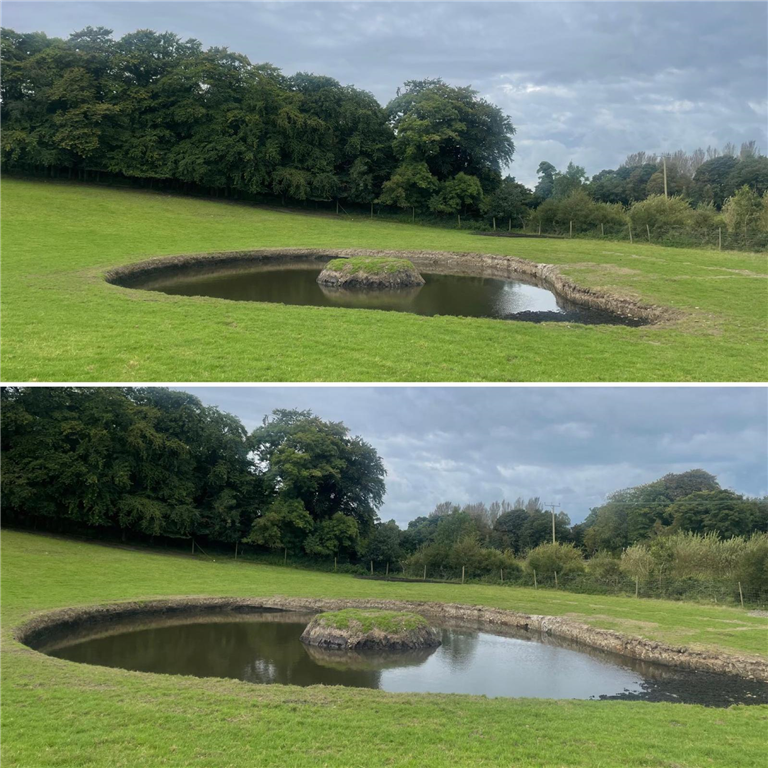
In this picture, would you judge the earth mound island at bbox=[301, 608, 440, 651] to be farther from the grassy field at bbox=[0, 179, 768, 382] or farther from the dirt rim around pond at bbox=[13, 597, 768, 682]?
the grassy field at bbox=[0, 179, 768, 382]

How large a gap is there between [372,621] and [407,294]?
13.9m

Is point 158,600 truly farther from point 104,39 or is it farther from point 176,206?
point 104,39

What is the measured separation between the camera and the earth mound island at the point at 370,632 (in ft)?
65.8

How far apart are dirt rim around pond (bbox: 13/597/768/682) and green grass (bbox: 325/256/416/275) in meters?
13.4

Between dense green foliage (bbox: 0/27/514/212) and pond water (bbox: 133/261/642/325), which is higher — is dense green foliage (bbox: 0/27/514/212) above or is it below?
above

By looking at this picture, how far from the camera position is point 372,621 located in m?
20.5

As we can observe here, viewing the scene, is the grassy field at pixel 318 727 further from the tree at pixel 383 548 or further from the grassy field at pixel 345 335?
the tree at pixel 383 548

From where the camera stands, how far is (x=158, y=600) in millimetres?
25141

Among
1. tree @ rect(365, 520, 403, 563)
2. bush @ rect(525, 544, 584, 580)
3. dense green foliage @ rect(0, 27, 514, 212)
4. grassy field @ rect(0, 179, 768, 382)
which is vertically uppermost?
dense green foliage @ rect(0, 27, 514, 212)

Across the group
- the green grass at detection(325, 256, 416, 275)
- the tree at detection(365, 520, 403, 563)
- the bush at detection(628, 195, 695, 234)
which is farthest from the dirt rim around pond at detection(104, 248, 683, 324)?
the tree at detection(365, 520, 403, 563)

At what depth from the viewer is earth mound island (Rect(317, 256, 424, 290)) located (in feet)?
100

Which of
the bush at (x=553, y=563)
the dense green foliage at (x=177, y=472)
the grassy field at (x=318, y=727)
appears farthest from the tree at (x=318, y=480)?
the grassy field at (x=318, y=727)

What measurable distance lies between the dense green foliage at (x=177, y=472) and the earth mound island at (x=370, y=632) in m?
23.5

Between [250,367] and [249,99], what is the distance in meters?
50.3
